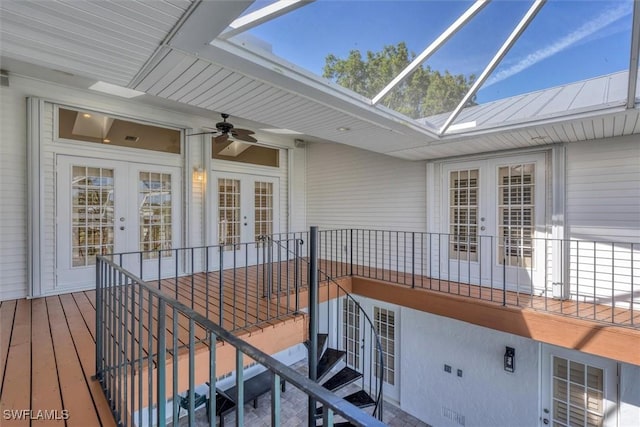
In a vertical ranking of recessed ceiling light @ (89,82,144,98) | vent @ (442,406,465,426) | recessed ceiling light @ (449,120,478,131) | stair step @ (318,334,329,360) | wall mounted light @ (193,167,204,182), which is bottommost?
vent @ (442,406,465,426)

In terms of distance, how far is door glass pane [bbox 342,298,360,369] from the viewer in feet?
22.3

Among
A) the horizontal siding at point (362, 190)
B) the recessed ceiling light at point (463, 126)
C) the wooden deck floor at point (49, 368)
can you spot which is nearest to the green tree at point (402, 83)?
the recessed ceiling light at point (463, 126)

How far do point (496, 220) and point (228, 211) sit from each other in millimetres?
5149

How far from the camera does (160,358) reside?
5.00 feet

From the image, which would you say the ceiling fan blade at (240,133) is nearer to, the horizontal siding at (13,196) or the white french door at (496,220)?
the horizontal siding at (13,196)

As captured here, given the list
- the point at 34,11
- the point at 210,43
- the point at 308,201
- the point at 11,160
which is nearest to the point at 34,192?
the point at 11,160

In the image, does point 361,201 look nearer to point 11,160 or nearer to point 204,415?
point 204,415

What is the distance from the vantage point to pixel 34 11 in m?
1.75

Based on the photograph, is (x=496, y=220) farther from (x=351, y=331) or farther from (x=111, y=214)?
(x=111, y=214)

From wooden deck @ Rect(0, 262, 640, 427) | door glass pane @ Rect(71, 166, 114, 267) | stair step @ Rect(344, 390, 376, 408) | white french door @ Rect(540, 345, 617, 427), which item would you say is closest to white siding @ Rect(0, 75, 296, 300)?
door glass pane @ Rect(71, 166, 114, 267)

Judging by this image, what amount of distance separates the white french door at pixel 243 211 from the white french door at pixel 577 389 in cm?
523

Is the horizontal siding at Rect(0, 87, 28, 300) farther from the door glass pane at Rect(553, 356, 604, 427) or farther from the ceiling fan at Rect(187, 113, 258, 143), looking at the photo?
the door glass pane at Rect(553, 356, 604, 427)

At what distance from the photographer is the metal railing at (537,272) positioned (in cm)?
392

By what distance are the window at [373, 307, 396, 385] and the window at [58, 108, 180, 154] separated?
528 cm
